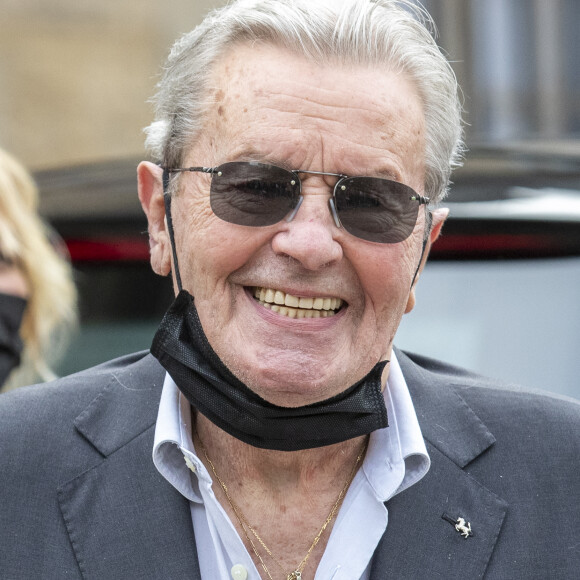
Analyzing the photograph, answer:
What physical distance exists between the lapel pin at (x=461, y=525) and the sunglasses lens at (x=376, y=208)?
0.65m

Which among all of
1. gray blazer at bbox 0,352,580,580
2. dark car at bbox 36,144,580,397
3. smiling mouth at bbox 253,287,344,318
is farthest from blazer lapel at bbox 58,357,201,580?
dark car at bbox 36,144,580,397

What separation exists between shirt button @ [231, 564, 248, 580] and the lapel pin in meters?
0.48

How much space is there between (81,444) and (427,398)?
34.8 inches

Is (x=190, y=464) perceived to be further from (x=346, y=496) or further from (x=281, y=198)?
(x=281, y=198)

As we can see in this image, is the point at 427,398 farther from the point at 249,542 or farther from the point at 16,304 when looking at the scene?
the point at 16,304

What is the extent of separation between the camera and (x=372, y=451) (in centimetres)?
249

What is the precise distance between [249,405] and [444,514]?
0.54 meters

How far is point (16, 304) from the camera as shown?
3.62 m

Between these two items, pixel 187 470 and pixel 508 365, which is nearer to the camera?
pixel 187 470

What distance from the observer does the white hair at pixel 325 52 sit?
2.31 meters

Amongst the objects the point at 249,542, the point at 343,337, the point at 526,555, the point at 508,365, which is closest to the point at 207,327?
the point at 343,337

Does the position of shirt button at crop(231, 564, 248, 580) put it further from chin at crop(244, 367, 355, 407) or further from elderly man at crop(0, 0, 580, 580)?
chin at crop(244, 367, 355, 407)

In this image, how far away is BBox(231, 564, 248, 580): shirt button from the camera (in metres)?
2.28

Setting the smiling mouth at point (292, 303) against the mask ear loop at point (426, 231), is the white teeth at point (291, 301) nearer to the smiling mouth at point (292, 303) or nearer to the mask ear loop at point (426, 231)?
the smiling mouth at point (292, 303)
